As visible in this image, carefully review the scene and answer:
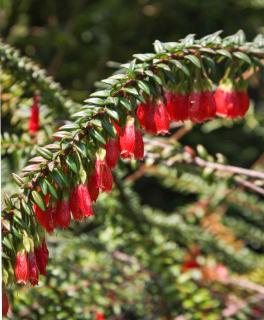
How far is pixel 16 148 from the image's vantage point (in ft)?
5.09

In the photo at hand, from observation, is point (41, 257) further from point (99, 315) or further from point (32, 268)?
point (99, 315)

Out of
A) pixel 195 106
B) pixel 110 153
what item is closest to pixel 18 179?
pixel 110 153

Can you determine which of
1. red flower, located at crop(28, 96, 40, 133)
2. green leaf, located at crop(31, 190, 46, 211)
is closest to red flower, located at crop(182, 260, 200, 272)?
red flower, located at crop(28, 96, 40, 133)

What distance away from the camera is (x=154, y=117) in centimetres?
116

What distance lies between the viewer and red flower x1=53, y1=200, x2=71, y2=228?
106 cm

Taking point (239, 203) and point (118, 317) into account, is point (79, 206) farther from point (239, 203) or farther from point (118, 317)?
point (239, 203)

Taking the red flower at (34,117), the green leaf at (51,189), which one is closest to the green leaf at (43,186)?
the green leaf at (51,189)

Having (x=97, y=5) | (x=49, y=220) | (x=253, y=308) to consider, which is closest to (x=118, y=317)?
(x=253, y=308)

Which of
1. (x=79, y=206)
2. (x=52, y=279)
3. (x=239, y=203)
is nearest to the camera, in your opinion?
(x=79, y=206)

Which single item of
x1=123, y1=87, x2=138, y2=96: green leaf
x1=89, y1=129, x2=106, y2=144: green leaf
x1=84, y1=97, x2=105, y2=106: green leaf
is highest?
x1=123, y1=87, x2=138, y2=96: green leaf

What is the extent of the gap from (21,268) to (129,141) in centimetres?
26

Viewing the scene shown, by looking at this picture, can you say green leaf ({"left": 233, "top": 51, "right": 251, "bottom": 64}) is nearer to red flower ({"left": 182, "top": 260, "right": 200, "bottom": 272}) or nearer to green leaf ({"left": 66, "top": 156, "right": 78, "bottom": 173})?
green leaf ({"left": 66, "top": 156, "right": 78, "bottom": 173})

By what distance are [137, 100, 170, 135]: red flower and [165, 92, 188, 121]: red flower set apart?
0.04 meters

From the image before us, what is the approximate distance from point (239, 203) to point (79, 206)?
120 cm
